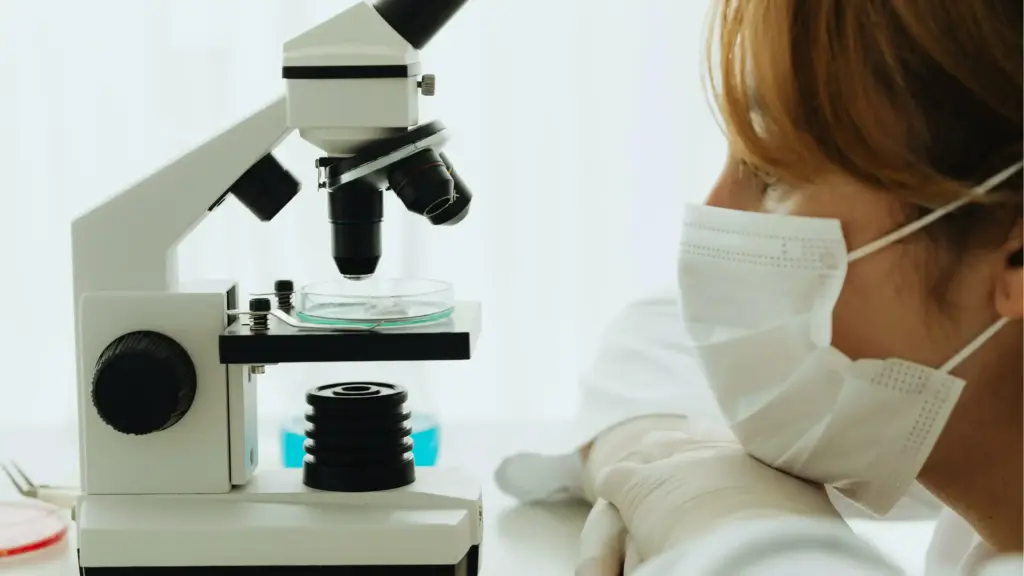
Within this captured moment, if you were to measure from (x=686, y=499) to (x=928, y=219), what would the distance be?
29 centimetres

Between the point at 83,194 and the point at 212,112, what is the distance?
9.6 inches

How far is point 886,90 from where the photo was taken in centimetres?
82

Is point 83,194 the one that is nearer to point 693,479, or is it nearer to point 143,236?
point 143,236

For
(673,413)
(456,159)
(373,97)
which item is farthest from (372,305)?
(456,159)

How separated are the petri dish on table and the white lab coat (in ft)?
1.42

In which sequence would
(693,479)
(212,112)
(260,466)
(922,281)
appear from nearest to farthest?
1. (922,281)
2. (693,479)
3. (260,466)
4. (212,112)

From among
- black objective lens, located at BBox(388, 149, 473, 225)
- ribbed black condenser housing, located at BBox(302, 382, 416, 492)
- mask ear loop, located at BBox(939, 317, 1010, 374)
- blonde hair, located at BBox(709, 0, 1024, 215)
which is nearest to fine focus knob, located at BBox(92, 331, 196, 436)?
ribbed black condenser housing, located at BBox(302, 382, 416, 492)

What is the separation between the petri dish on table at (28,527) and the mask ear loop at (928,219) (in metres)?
0.74

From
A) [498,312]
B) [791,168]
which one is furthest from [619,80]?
[791,168]

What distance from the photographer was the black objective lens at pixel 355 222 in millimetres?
927

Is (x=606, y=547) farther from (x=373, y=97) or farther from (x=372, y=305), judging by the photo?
(x=373, y=97)

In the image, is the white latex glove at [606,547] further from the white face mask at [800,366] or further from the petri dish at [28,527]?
the petri dish at [28,527]

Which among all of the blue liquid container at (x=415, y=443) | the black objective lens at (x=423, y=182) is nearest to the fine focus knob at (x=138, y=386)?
the black objective lens at (x=423, y=182)

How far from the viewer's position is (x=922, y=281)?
0.87 metres
